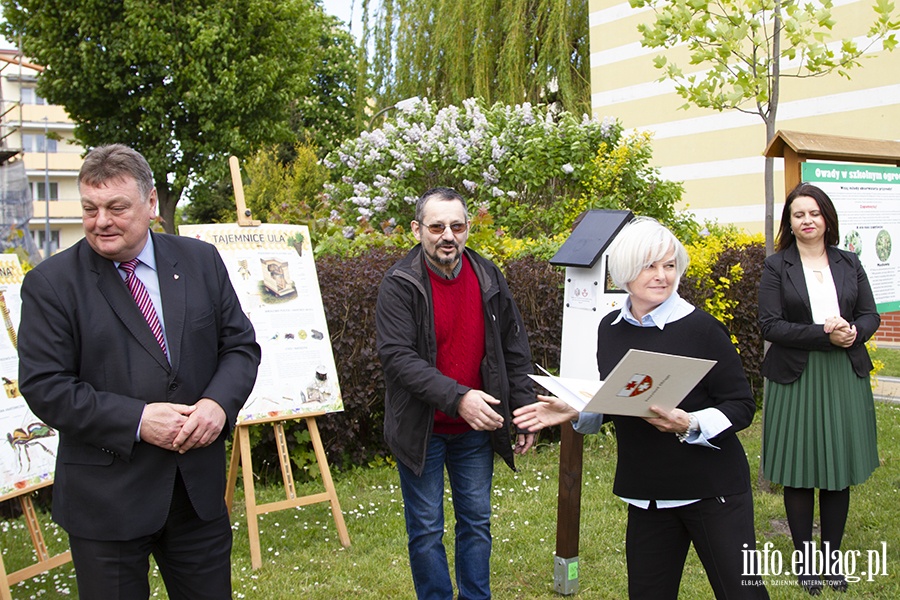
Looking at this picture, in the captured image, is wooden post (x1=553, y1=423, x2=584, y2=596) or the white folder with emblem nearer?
the white folder with emblem

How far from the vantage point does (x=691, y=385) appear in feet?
7.79

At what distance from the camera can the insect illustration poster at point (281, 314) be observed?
4.55 meters

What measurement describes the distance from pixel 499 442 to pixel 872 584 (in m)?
2.06

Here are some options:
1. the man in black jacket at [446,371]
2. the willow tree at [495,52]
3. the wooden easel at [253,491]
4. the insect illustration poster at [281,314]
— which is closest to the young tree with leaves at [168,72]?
the willow tree at [495,52]

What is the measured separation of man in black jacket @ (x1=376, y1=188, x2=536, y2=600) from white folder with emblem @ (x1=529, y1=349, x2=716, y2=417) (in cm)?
86

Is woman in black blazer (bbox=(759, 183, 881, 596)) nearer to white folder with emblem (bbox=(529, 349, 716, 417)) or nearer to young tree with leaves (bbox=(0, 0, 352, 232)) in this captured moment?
white folder with emblem (bbox=(529, 349, 716, 417))

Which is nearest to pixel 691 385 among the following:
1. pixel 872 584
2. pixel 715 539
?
pixel 715 539

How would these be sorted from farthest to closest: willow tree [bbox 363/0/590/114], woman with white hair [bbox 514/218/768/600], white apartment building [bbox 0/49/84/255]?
1. white apartment building [bbox 0/49/84/255]
2. willow tree [bbox 363/0/590/114]
3. woman with white hair [bbox 514/218/768/600]

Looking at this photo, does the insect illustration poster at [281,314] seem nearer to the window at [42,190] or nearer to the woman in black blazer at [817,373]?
the woman in black blazer at [817,373]

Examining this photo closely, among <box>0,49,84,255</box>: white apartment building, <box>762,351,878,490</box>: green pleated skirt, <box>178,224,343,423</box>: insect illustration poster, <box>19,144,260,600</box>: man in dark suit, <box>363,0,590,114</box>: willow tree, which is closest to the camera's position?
<box>19,144,260,600</box>: man in dark suit

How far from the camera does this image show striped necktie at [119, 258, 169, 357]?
2.50m

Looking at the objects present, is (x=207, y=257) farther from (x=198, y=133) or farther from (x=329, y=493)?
(x=198, y=133)

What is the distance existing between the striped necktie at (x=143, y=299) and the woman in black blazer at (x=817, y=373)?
9.68 feet

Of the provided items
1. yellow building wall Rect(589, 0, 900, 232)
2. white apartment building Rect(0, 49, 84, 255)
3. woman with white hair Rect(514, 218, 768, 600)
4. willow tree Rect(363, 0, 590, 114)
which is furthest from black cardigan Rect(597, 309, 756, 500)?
white apartment building Rect(0, 49, 84, 255)
